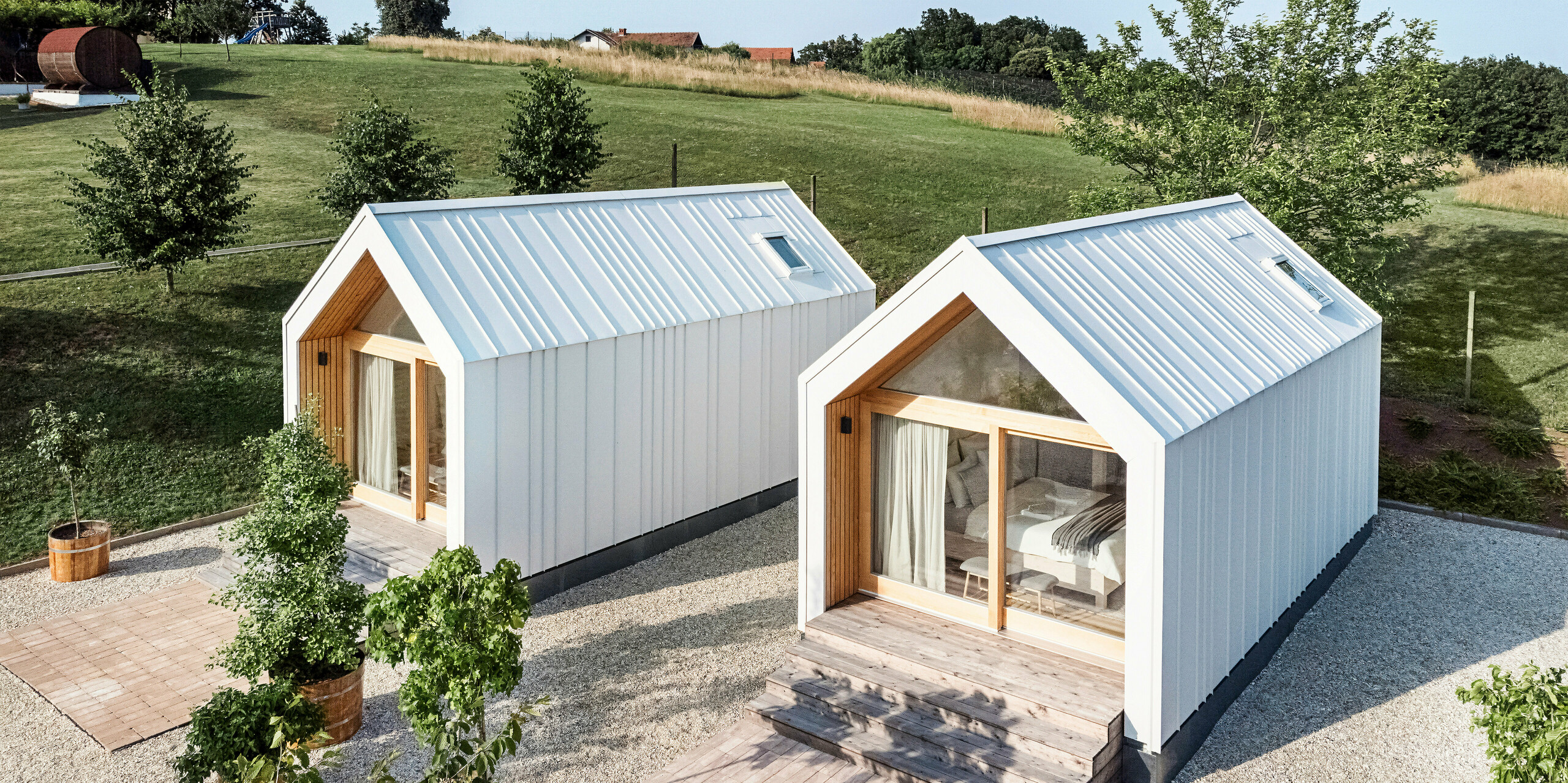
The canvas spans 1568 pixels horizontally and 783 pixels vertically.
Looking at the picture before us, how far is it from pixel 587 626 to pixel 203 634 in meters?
3.42

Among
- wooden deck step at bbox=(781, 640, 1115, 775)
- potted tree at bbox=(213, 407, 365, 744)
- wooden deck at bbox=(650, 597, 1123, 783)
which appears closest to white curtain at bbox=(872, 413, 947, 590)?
wooden deck at bbox=(650, 597, 1123, 783)

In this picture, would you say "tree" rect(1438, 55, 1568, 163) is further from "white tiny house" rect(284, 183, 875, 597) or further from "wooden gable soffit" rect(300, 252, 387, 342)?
"wooden gable soffit" rect(300, 252, 387, 342)

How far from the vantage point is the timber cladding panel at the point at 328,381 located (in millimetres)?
12102

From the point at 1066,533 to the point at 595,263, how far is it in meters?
6.01

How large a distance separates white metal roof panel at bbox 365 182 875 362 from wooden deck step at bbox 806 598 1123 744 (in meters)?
3.91

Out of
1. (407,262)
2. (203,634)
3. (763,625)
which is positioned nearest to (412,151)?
(407,262)

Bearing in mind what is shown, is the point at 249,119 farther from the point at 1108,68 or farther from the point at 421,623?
the point at 421,623

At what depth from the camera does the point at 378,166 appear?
18266mm

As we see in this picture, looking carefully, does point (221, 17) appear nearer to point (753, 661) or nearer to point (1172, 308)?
point (753, 661)

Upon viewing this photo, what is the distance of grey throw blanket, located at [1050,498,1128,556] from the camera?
7.92 meters

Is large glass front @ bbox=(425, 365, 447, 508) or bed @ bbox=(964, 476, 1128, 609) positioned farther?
large glass front @ bbox=(425, 365, 447, 508)

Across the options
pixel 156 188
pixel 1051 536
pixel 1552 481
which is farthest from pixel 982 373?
pixel 156 188

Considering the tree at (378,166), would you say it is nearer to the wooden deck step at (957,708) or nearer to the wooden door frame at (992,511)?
the wooden door frame at (992,511)

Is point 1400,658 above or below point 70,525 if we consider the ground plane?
below
